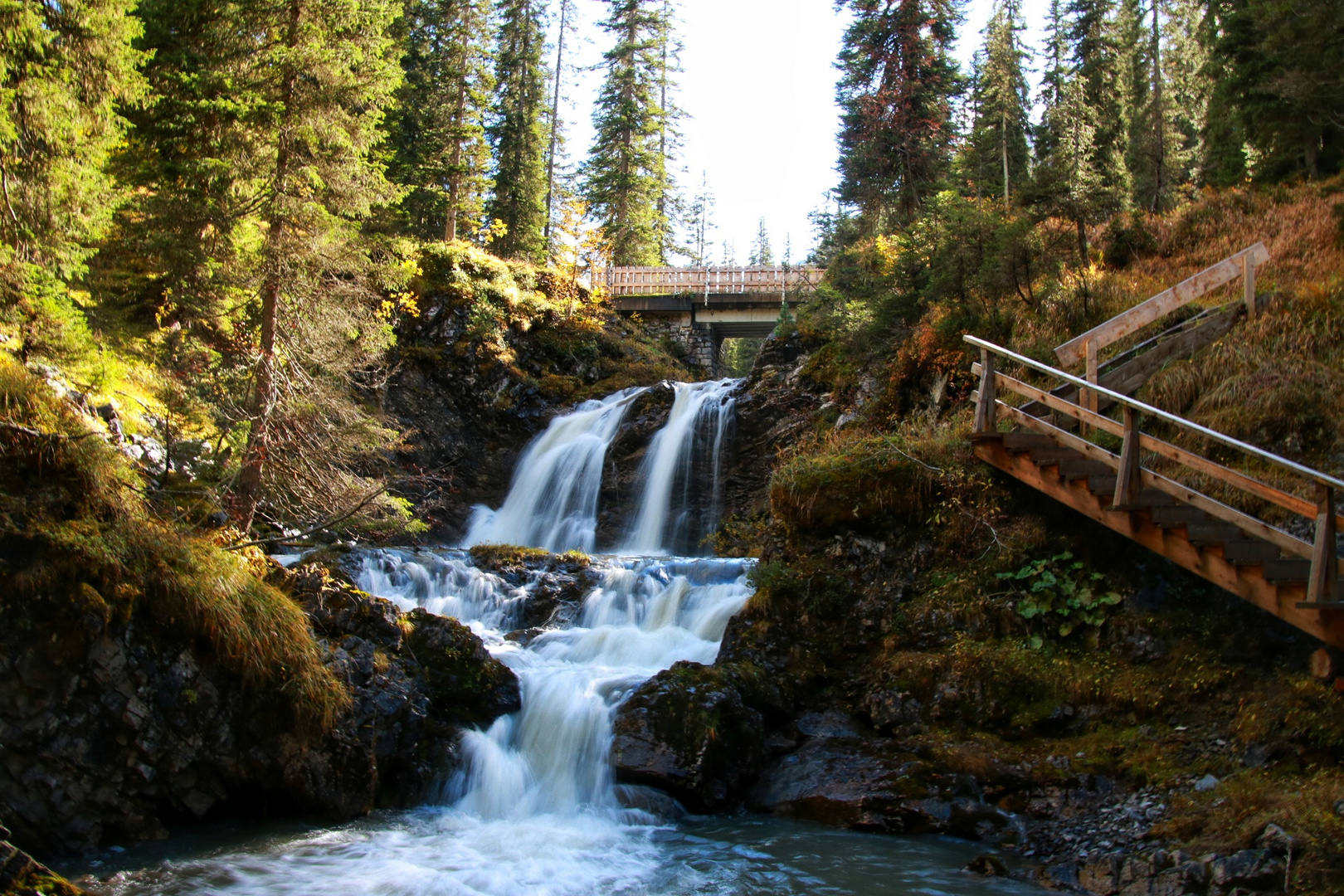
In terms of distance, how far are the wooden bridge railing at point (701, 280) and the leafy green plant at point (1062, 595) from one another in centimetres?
1936

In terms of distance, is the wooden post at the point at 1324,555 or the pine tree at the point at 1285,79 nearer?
the wooden post at the point at 1324,555

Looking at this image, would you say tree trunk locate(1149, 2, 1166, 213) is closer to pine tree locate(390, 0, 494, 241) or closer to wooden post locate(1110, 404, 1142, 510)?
wooden post locate(1110, 404, 1142, 510)

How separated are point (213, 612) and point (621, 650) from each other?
15.4 feet

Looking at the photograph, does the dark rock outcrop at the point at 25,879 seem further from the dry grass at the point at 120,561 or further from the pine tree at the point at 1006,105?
the pine tree at the point at 1006,105

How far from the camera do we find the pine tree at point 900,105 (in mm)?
21703

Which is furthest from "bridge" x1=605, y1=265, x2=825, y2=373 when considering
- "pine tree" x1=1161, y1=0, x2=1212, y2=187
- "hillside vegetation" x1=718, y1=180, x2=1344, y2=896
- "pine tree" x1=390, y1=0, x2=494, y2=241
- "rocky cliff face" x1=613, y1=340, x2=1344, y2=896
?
"rocky cliff face" x1=613, y1=340, x2=1344, y2=896

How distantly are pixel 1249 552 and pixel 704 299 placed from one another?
2170 centimetres

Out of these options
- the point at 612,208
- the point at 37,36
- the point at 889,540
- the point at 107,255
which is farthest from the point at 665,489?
the point at 612,208

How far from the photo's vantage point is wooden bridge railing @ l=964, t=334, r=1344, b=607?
19.7ft

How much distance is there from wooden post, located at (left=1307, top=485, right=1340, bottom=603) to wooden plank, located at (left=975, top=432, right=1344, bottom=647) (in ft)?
0.61

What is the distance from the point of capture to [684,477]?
17531 mm

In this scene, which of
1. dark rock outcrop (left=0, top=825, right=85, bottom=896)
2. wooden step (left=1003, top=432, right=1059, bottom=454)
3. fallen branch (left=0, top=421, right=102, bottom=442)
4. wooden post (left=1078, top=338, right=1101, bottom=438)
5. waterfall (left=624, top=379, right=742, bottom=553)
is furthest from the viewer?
waterfall (left=624, top=379, right=742, bottom=553)

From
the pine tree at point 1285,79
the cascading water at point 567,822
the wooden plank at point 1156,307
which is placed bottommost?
the cascading water at point 567,822

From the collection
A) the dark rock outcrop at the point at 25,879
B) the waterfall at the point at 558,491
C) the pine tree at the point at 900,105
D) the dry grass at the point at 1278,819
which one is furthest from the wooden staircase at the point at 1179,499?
the pine tree at the point at 900,105
